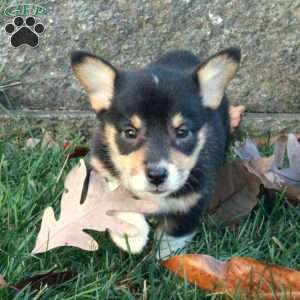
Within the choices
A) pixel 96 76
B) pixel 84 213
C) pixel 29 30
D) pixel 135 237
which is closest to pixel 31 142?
pixel 29 30

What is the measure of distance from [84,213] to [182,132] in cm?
58

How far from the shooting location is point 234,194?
2859mm

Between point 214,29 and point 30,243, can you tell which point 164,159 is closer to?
point 30,243

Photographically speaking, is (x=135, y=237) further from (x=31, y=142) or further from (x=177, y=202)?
(x=31, y=142)

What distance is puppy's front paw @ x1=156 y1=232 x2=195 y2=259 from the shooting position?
8.32 feet

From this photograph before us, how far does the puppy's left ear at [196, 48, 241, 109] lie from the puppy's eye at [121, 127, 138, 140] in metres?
0.35

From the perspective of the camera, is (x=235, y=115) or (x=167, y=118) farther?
(x=235, y=115)

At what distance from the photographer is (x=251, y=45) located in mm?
3965

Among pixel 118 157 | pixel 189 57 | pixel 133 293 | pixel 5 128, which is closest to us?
pixel 133 293

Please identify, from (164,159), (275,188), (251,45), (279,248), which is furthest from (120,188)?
(251,45)

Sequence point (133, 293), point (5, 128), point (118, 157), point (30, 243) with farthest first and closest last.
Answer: point (5, 128), point (118, 157), point (30, 243), point (133, 293)

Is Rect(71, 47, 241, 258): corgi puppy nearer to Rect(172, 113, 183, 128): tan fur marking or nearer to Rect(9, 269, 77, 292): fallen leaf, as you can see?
Rect(172, 113, 183, 128): tan fur marking

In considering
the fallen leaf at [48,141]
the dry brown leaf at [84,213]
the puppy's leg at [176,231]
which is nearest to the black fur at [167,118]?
the puppy's leg at [176,231]

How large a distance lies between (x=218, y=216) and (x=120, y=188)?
0.63m
